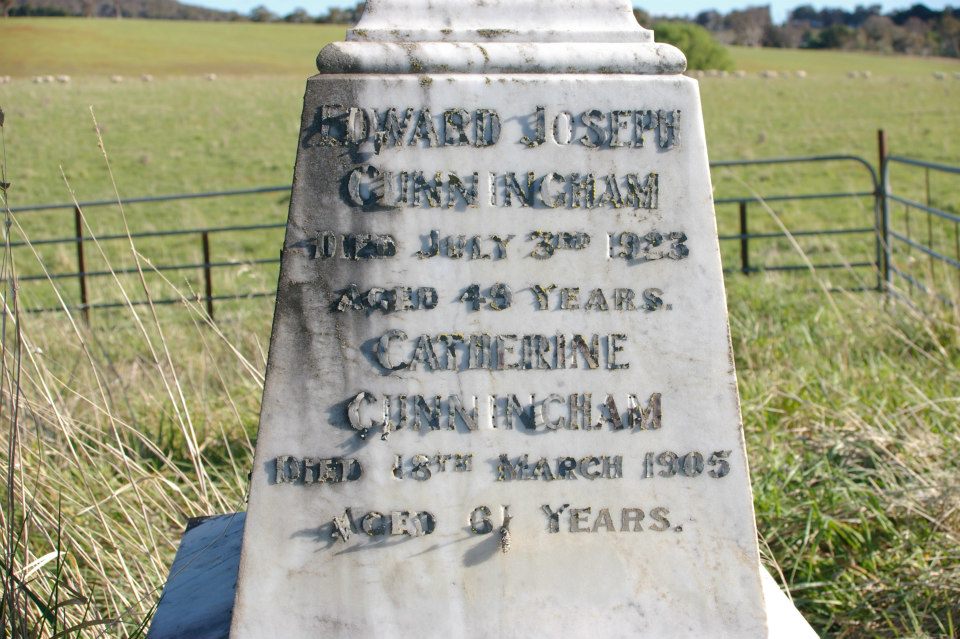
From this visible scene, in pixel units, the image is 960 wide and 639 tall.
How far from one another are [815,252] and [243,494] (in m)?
10.3

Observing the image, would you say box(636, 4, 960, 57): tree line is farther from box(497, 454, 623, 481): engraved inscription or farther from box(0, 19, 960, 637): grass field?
box(497, 454, 623, 481): engraved inscription

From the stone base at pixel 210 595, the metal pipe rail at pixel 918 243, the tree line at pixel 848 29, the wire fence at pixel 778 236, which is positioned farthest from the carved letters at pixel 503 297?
the tree line at pixel 848 29

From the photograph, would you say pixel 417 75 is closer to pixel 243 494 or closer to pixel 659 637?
pixel 659 637

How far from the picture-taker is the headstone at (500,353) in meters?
2.14

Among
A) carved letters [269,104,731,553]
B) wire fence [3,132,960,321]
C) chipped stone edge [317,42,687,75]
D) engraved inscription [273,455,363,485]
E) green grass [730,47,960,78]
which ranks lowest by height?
wire fence [3,132,960,321]

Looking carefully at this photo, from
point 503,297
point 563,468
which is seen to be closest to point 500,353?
point 503,297

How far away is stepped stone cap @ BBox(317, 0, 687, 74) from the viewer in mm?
2133

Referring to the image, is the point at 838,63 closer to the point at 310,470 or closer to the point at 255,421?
the point at 255,421

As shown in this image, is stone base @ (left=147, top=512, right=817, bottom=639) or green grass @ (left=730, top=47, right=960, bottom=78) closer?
stone base @ (left=147, top=512, right=817, bottom=639)

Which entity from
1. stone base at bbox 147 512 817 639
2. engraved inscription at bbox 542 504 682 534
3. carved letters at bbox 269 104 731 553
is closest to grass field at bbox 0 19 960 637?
stone base at bbox 147 512 817 639

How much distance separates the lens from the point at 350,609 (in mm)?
2203

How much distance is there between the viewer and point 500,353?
220cm

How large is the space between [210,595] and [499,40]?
1452 millimetres

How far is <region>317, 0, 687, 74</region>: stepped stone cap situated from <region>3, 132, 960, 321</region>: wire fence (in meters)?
3.88
